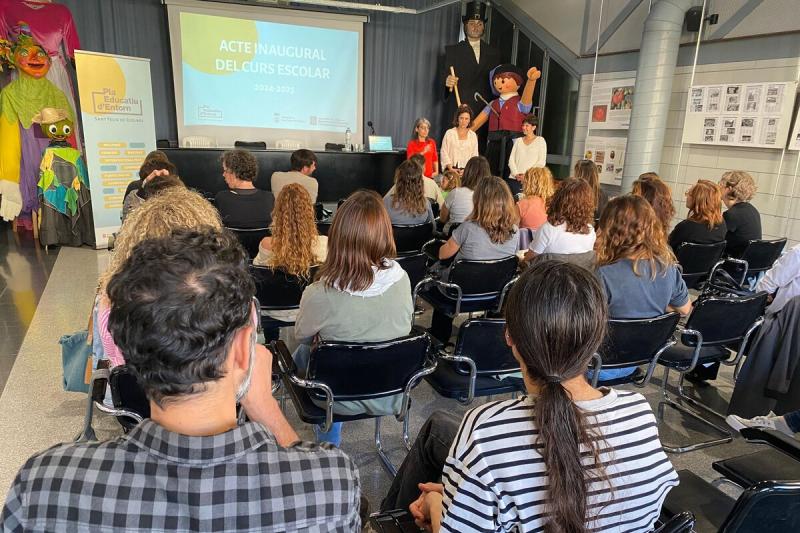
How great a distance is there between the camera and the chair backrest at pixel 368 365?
5.97 ft

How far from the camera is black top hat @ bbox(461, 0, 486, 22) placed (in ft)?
28.2

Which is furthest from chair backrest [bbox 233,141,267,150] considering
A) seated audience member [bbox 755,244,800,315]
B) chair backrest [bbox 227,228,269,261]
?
seated audience member [bbox 755,244,800,315]

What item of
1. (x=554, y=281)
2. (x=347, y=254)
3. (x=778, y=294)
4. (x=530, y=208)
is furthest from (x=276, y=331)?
(x=778, y=294)

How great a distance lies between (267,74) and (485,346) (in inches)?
279

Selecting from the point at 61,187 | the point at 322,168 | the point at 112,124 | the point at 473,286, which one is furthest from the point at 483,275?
the point at 322,168

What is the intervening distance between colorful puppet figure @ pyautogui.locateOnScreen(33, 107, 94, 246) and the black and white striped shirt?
6.13 meters

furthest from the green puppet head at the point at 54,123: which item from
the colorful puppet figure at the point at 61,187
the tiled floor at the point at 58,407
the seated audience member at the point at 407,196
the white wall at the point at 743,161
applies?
the white wall at the point at 743,161

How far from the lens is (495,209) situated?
3.16 meters

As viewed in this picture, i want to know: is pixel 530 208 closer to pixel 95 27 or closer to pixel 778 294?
pixel 778 294

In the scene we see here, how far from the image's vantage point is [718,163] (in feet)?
18.3

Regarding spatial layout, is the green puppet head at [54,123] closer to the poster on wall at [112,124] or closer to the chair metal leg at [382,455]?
the poster on wall at [112,124]

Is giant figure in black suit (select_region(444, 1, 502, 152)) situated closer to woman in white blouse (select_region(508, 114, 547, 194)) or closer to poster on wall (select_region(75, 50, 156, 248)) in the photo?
woman in white blouse (select_region(508, 114, 547, 194))

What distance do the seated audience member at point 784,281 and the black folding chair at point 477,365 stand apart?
1.47 meters

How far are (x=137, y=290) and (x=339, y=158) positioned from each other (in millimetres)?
7579
